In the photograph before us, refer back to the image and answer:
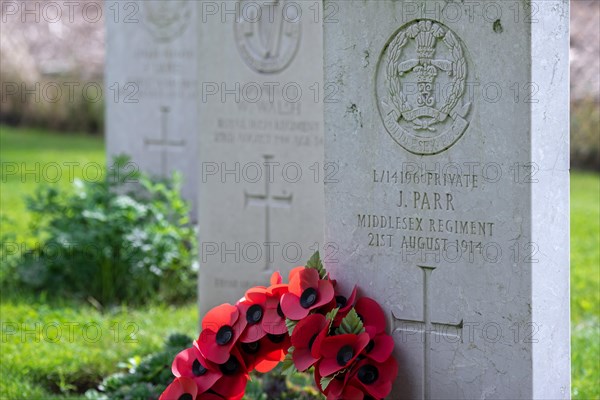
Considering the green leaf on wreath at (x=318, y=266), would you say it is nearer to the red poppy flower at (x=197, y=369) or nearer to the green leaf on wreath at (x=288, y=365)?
the green leaf on wreath at (x=288, y=365)

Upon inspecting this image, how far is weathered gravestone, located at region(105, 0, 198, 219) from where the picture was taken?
24.1 ft

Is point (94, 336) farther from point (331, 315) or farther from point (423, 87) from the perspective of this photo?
point (423, 87)

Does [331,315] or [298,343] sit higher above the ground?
[331,315]

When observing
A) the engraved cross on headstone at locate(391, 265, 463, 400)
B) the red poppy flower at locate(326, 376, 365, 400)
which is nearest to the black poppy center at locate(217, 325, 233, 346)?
the red poppy flower at locate(326, 376, 365, 400)

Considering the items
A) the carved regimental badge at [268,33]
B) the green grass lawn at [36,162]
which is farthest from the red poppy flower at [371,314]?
the green grass lawn at [36,162]

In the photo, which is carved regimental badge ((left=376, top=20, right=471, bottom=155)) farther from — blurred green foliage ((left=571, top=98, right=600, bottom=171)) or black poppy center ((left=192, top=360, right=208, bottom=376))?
blurred green foliage ((left=571, top=98, right=600, bottom=171))

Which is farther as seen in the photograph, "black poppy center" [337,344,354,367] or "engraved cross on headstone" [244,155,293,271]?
"engraved cross on headstone" [244,155,293,271]

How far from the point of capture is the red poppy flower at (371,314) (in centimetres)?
→ 374

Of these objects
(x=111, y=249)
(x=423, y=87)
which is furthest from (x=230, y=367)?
(x=111, y=249)

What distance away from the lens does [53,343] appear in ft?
17.3

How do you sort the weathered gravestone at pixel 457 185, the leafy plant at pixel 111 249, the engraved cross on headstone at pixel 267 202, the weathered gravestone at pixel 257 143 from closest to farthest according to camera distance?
the weathered gravestone at pixel 457 185
the weathered gravestone at pixel 257 143
the engraved cross on headstone at pixel 267 202
the leafy plant at pixel 111 249

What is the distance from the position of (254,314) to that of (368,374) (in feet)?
1.55

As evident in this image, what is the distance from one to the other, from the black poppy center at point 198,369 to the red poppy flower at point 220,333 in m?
0.04

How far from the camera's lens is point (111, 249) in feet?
21.2
